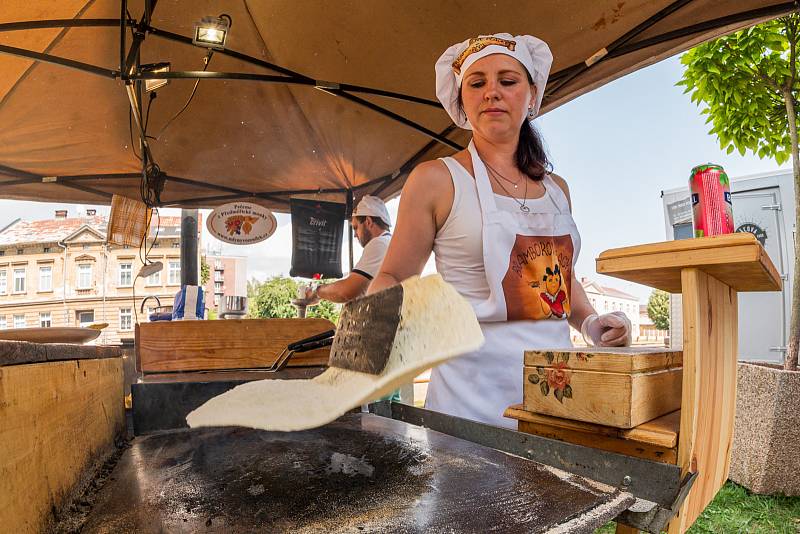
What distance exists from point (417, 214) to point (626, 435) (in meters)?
0.89

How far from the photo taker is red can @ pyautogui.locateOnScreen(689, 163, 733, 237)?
3.31 feet

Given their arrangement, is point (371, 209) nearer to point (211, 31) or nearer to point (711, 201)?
point (211, 31)

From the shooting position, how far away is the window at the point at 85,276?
3709 cm

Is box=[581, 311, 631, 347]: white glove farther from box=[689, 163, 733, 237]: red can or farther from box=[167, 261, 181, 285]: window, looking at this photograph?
box=[167, 261, 181, 285]: window

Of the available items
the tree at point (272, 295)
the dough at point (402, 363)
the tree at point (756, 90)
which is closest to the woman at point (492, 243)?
the dough at point (402, 363)

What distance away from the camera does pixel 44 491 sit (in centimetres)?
61

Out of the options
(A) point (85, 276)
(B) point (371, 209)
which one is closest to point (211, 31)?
(B) point (371, 209)

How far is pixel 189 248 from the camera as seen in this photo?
694 centimetres

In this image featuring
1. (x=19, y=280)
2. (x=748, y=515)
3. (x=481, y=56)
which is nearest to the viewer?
(x=481, y=56)

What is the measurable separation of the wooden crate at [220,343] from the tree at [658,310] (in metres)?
32.1

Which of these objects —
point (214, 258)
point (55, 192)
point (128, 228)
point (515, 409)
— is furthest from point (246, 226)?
point (214, 258)

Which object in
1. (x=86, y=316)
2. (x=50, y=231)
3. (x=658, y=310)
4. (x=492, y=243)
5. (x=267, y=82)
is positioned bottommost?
(x=86, y=316)

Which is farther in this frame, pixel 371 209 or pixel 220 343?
pixel 371 209

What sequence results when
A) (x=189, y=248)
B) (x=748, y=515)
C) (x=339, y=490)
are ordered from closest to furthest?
(x=339, y=490) → (x=748, y=515) → (x=189, y=248)
